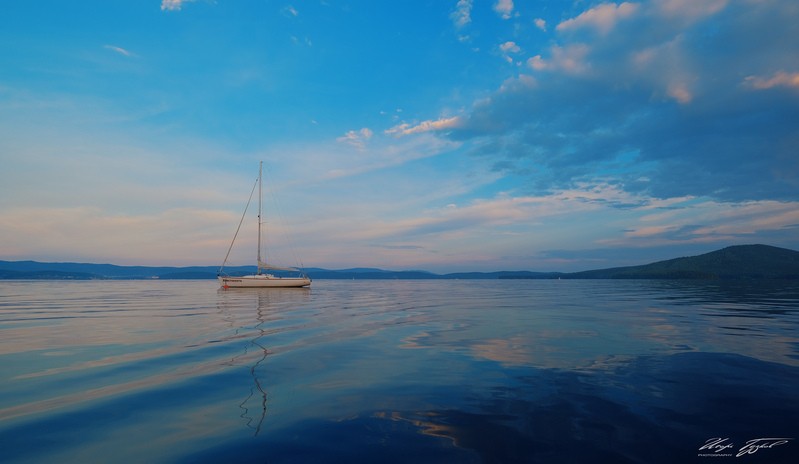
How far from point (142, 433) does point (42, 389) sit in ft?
17.5

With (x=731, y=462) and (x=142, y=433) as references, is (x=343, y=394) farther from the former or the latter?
(x=731, y=462)

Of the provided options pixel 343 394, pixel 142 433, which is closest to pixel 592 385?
pixel 343 394

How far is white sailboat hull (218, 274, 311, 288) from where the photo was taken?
7669 centimetres

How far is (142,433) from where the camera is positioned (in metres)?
6.91
